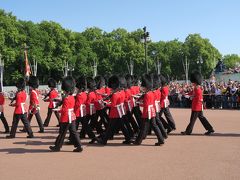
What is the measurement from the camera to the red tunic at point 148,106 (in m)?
8.91

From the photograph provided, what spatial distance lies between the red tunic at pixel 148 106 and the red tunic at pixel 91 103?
1.61 m

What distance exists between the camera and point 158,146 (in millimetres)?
8734

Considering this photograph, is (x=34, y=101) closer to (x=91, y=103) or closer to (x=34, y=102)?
(x=34, y=102)

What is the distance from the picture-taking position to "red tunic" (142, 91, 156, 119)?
8.91 meters

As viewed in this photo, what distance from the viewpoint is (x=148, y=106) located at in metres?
8.93

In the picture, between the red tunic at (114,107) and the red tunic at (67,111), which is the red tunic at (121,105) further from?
the red tunic at (67,111)

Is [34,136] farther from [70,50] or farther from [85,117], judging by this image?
[70,50]

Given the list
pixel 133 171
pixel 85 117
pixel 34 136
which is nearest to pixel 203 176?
pixel 133 171

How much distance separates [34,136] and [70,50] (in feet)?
155

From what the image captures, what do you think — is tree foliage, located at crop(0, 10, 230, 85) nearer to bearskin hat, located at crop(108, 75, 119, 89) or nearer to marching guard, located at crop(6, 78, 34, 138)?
marching guard, located at crop(6, 78, 34, 138)

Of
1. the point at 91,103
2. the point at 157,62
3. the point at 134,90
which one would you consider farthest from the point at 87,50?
the point at 91,103

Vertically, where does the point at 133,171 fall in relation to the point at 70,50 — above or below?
below

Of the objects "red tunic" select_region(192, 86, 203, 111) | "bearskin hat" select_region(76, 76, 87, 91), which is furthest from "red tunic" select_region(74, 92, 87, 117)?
"red tunic" select_region(192, 86, 203, 111)

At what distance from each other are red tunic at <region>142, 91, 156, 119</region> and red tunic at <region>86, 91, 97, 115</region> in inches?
63.4
